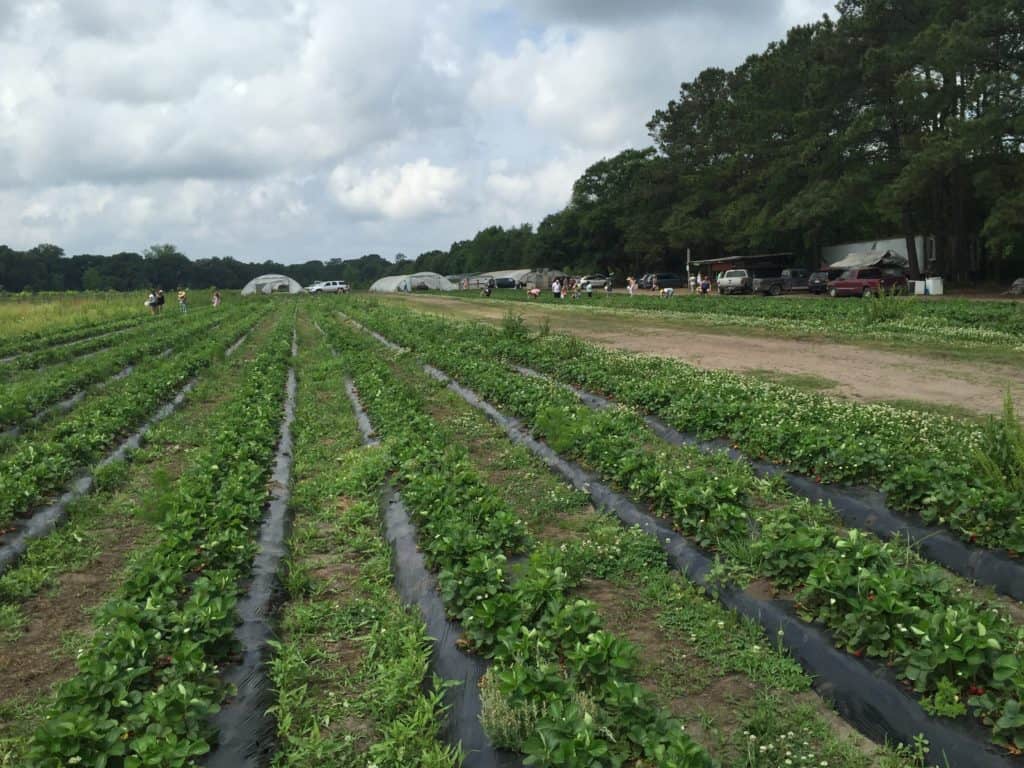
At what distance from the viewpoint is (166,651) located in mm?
4133

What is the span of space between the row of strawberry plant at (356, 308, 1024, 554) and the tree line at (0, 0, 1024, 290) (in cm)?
2607

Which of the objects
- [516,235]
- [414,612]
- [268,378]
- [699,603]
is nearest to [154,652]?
[414,612]

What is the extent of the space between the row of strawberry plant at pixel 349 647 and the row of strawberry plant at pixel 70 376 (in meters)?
6.98

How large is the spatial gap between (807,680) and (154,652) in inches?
146

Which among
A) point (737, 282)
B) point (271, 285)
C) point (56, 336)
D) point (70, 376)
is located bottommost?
point (70, 376)

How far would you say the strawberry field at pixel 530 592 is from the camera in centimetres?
359

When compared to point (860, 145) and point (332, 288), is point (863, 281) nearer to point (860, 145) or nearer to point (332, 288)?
point (860, 145)

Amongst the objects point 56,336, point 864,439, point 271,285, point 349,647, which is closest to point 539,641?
point 349,647

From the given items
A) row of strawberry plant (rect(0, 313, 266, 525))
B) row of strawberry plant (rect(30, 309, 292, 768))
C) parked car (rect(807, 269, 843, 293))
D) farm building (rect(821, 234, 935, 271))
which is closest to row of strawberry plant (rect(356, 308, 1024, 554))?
row of strawberry plant (rect(30, 309, 292, 768))

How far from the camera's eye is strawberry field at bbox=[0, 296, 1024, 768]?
141 inches

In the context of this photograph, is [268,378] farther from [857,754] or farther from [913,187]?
[913,187]

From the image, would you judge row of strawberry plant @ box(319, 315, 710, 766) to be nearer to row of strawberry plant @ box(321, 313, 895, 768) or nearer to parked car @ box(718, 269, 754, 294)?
row of strawberry plant @ box(321, 313, 895, 768)

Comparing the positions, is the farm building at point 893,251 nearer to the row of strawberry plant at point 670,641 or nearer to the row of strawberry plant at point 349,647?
the row of strawberry plant at point 670,641

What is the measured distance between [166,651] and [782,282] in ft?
152
